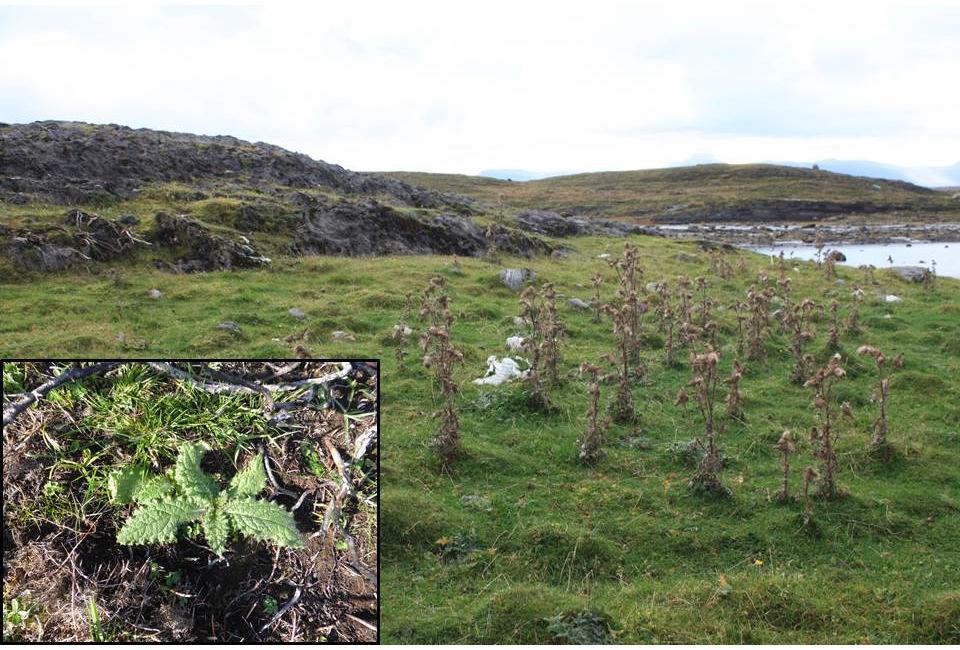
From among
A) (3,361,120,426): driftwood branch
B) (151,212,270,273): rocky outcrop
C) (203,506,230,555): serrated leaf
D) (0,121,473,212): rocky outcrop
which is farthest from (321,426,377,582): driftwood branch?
(0,121,473,212): rocky outcrop

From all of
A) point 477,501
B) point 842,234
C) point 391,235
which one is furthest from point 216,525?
point 842,234

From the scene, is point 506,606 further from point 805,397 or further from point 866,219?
point 866,219

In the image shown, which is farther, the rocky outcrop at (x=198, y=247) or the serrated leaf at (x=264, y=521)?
the rocky outcrop at (x=198, y=247)

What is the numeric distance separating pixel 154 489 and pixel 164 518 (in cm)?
17

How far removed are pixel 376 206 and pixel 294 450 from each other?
1038 inches

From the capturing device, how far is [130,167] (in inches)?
1284

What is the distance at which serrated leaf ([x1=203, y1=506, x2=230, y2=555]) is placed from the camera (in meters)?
3.78

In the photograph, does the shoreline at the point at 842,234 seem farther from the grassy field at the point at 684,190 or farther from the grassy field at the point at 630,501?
the grassy field at the point at 630,501

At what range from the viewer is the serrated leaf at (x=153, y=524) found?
3672 millimetres

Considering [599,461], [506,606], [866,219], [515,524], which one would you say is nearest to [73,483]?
[506,606]

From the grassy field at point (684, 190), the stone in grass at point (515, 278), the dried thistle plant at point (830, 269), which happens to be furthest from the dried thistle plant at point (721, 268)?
the grassy field at point (684, 190)

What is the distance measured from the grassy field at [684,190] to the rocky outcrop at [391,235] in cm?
5096

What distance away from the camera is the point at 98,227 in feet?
69.5

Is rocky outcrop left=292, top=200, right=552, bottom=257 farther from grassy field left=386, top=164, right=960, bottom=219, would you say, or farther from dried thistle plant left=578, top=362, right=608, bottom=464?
grassy field left=386, top=164, right=960, bottom=219
